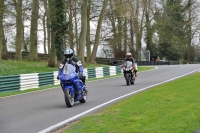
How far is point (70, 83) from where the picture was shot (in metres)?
11.5

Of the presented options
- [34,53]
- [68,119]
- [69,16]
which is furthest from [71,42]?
[68,119]

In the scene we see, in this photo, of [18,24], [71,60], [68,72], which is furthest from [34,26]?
[68,72]

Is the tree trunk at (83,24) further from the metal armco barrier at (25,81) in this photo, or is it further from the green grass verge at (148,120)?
the green grass verge at (148,120)

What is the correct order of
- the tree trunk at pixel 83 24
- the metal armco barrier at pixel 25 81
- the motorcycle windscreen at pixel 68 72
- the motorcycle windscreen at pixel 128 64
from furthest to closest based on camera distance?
the tree trunk at pixel 83 24, the motorcycle windscreen at pixel 128 64, the metal armco barrier at pixel 25 81, the motorcycle windscreen at pixel 68 72

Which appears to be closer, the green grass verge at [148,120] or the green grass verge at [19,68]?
the green grass verge at [148,120]

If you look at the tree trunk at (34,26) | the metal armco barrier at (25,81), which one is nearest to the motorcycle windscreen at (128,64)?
the metal armco barrier at (25,81)

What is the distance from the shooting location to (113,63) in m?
50.4

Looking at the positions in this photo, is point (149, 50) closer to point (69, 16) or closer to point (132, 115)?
point (69, 16)

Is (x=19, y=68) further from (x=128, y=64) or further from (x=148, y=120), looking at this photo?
(x=148, y=120)

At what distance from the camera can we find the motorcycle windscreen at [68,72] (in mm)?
11375

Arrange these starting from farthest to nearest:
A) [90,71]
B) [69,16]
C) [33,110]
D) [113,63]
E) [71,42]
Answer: [113,63] → [71,42] → [69,16] → [90,71] → [33,110]

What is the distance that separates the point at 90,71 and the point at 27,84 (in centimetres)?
837

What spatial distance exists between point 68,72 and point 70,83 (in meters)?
0.33

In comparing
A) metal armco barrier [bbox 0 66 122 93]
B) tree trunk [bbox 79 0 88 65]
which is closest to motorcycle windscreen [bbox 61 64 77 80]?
metal armco barrier [bbox 0 66 122 93]
